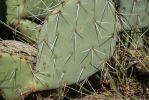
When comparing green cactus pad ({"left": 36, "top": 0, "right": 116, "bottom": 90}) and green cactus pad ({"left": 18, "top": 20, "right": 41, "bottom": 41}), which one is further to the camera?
green cactus pad ({"left": 18, "top": 20, "right": 41, "bottom": 41})

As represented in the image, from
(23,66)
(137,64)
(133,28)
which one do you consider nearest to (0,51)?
(23,66)

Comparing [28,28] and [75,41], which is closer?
[75,41]

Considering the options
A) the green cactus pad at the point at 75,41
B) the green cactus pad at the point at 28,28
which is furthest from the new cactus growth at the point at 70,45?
the green cactus pad at the point at 28,28

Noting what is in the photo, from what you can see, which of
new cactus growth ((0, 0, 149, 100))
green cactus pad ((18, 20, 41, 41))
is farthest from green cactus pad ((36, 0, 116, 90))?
green cactus pad ((18, 20, 41, 41))

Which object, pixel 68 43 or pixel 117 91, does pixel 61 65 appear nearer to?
pixel 68 43

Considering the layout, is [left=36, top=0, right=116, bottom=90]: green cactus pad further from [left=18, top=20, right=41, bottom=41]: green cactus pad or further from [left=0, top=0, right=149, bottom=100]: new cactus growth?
[left=18, top=20, right=41, bottom=41]: green cactus pad

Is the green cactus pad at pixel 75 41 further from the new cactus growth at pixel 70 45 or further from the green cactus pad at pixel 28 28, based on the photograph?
the green cactus pad at pixel 28 28

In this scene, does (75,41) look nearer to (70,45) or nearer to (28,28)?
(70,45)

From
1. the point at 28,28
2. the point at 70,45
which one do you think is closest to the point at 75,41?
the point at 70,45
